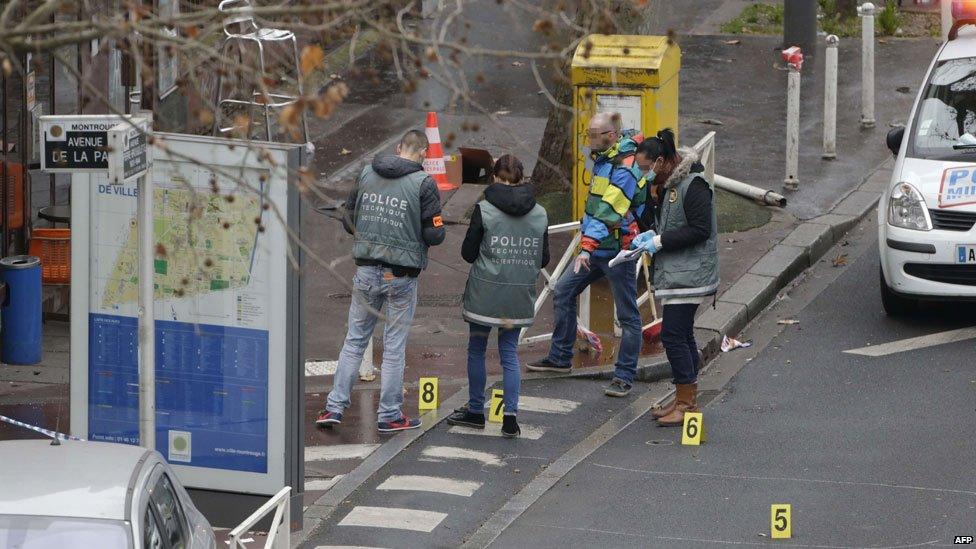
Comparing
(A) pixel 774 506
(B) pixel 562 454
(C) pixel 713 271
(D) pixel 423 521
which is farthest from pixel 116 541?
(C) pixel 713 271

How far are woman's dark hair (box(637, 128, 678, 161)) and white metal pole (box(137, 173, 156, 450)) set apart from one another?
3399 millimetres

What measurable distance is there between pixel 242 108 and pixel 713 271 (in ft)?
22.3

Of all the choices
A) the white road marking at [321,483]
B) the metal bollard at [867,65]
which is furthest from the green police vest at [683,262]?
the metal bollard at [867,65]

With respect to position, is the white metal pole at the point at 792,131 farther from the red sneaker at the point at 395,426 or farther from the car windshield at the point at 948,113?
the red sneaker at the point at 395,426

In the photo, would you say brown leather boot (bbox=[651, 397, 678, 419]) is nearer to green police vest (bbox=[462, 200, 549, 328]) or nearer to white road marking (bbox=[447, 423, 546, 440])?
white road marking (bbox=[447, 423, 546, 440])

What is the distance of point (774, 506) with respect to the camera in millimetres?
8062

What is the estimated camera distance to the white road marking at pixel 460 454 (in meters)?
9.31

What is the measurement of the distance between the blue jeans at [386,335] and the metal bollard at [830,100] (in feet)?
23.0

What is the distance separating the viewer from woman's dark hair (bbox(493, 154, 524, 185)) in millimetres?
9508

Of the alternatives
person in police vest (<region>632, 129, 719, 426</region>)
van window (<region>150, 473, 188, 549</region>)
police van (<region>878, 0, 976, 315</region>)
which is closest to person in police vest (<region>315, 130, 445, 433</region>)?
person in police vest (<region>632, 129, 719, 426</region>)

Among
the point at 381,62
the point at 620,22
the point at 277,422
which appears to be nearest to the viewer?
the point at 277,422

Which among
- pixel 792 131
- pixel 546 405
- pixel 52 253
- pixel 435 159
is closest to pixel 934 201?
pixel 546 405

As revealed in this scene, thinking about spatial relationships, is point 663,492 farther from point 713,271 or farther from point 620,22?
point 620,22

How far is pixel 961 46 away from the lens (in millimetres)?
12656
